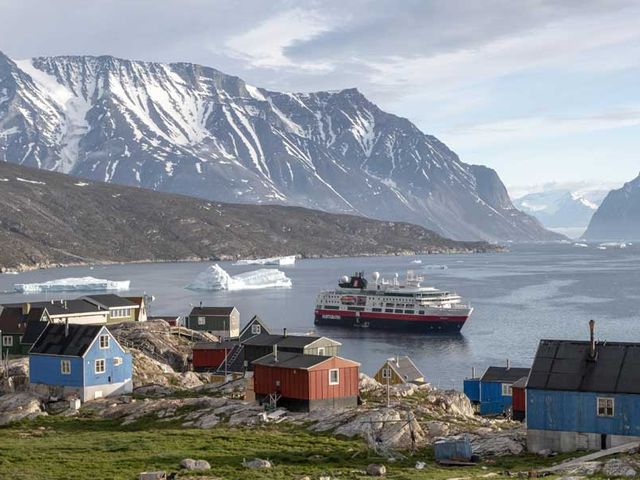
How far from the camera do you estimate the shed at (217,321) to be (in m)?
95.6

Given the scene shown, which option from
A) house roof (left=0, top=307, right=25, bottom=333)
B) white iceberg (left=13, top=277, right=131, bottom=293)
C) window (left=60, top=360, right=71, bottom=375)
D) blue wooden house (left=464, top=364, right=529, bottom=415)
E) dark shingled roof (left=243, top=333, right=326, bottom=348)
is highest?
white iceberg (left=13, top=277, right=131, bottom=293)

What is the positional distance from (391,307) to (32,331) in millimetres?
72908

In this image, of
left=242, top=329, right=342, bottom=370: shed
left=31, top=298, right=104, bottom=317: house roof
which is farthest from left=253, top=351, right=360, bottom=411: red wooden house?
left=31, top=298, right=104, bottom=317: house roof

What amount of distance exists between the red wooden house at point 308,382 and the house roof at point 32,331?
31.3 m

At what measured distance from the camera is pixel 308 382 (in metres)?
46.1

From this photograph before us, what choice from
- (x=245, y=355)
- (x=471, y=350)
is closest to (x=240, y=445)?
(x=245, y=355)

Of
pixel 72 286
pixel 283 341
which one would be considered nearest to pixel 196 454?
pixel 283 341

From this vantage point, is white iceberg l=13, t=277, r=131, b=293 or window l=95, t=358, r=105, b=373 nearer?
window l=95, t=358, r=105, b=373

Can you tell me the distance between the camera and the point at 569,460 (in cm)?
3419

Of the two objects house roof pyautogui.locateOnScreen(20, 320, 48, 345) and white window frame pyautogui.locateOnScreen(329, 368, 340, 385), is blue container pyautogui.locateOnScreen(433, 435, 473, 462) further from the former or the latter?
house roof pyautogui.locateOnScreen(20, 320, 48, 345)

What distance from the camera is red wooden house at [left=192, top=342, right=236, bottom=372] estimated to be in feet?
225

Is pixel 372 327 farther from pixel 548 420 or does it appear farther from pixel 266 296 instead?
pixel 548 420

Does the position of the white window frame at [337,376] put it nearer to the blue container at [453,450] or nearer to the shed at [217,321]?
the blue container at [453,450]

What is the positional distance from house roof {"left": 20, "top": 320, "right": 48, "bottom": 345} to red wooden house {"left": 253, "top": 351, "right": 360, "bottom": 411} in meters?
31.3
